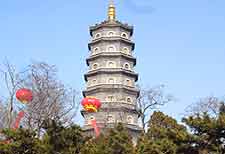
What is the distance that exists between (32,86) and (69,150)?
317 inches

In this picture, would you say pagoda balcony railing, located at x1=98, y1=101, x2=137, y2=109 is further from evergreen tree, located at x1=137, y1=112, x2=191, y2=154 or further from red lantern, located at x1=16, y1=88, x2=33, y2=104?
evergreen tree, located at x1=137, y1=112, x2=191, y2=154

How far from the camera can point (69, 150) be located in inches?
470

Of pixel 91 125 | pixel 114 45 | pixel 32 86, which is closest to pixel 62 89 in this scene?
pixel 32 86

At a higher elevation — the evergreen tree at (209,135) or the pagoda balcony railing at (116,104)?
the pagoda balcony railing at (116,104)

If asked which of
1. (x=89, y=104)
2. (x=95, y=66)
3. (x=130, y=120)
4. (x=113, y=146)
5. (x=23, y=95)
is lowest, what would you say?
(x=113, y=146)

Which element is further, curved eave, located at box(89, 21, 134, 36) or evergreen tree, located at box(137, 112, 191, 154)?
curved eave, located at box(89, 21, 134, 36)

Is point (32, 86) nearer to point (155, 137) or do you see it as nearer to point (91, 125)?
point (155, 137)

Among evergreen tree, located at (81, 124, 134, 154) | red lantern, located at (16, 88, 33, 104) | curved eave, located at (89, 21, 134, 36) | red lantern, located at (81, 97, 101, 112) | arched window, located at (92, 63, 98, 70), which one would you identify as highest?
curved eave, located at (89, 21, 134, 36)

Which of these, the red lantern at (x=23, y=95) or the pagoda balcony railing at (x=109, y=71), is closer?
the red lantern at (x=23, y=95)

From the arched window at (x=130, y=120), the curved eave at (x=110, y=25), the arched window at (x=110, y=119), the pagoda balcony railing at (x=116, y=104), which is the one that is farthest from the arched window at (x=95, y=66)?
the arched window at (x=130, y=120)

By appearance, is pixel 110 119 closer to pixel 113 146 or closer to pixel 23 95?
pixel 23 95

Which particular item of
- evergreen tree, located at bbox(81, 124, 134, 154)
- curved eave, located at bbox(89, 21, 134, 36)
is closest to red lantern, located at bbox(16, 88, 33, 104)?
evergreen tree, located at bbox(81, 124, 134, 154)

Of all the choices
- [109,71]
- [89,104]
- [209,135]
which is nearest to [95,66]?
[109,71]

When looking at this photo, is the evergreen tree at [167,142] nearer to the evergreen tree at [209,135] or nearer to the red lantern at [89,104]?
the evergreen tree at [209,135]
